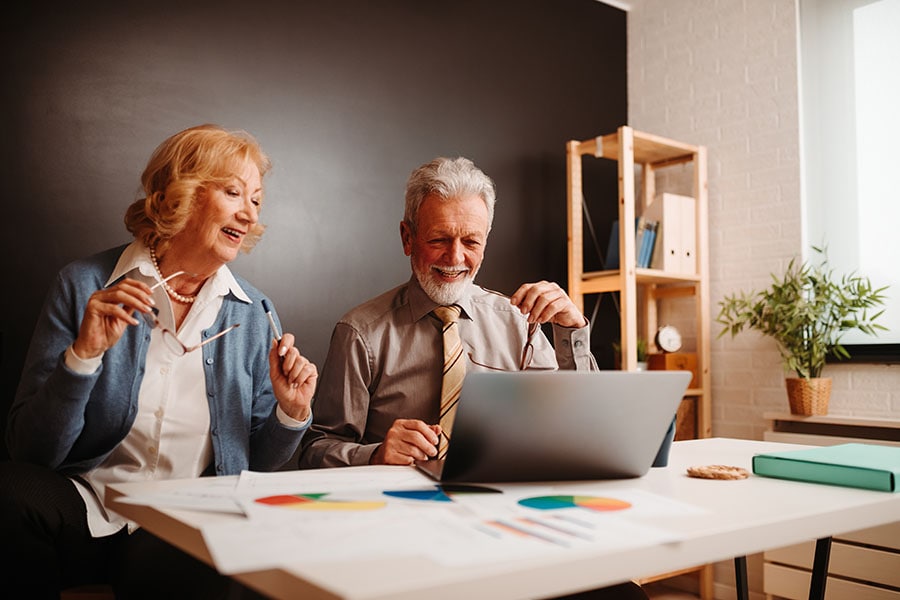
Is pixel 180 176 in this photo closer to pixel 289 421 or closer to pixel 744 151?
pixel 289 421

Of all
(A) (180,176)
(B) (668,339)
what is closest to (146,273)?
(A) (180,176)

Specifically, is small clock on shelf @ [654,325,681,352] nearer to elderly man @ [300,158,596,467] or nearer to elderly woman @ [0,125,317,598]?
elderly man @ [300,158,596,467]

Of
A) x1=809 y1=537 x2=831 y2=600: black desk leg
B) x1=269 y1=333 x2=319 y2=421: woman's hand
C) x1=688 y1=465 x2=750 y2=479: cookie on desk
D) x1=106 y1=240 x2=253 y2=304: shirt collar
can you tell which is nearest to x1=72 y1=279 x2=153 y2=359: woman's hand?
x1=269 y1=333 x2=319 y2=421: woman's hand

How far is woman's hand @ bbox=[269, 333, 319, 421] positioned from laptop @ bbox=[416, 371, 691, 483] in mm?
480

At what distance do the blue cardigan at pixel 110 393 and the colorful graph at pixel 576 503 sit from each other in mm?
919

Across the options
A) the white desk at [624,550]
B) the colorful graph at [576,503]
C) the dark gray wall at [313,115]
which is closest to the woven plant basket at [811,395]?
the dark gray wall at [313,115]

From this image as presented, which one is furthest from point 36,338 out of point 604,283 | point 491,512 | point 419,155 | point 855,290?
point 855,290

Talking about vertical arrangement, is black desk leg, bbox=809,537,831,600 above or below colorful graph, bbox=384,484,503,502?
below

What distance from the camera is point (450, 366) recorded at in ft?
6.43

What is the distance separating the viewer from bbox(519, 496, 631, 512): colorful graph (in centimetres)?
94

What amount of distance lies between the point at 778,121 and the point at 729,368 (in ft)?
3.76

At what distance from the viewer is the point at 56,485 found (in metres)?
1.57

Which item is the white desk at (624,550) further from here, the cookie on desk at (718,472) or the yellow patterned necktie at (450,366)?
the yellow patterned necktie at (450,366)

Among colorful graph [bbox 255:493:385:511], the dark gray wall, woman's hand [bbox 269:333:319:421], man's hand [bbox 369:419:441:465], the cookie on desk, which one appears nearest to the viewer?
colorful graph [bbox 255:493:385:511]
